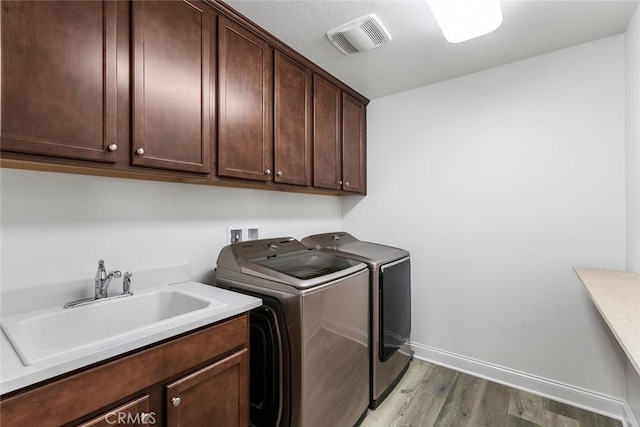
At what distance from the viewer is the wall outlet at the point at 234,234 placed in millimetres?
1910

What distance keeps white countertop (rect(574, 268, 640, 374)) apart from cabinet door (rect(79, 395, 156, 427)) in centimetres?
136

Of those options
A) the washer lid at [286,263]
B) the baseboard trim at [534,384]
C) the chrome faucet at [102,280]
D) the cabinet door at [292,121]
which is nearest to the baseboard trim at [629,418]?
the baseboard trim at [534,384]

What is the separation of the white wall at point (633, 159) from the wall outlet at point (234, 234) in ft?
7.50

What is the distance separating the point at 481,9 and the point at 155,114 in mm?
1571

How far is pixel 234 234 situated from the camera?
1942 millimetres

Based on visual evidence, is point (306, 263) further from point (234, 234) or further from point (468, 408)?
point (468, 408)

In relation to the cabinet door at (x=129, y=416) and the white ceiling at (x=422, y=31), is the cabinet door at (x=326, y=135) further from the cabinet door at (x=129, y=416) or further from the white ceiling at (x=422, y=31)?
the cabinet door at (x=129, y=416)

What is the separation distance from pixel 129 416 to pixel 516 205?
2451 millimetres

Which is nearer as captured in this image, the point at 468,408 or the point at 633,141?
the point at 633,141

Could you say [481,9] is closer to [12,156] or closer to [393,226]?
[393,226]

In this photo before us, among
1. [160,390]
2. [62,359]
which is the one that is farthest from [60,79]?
[160,390]

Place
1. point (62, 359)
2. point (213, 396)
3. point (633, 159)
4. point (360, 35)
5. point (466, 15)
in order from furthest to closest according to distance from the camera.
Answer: point (360, 35)
point (633, 159)
point (466, 15)
point (213, 396)
point (62, 359)

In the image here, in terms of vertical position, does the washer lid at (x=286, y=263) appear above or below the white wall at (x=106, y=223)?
below

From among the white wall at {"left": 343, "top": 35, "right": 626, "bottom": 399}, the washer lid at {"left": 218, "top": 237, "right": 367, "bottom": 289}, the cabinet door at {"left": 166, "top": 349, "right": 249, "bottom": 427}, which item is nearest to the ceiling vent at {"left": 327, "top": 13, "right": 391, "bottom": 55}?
the white wall at {"left": 343, "top": 35, "right": 626, "bottom": 399}
